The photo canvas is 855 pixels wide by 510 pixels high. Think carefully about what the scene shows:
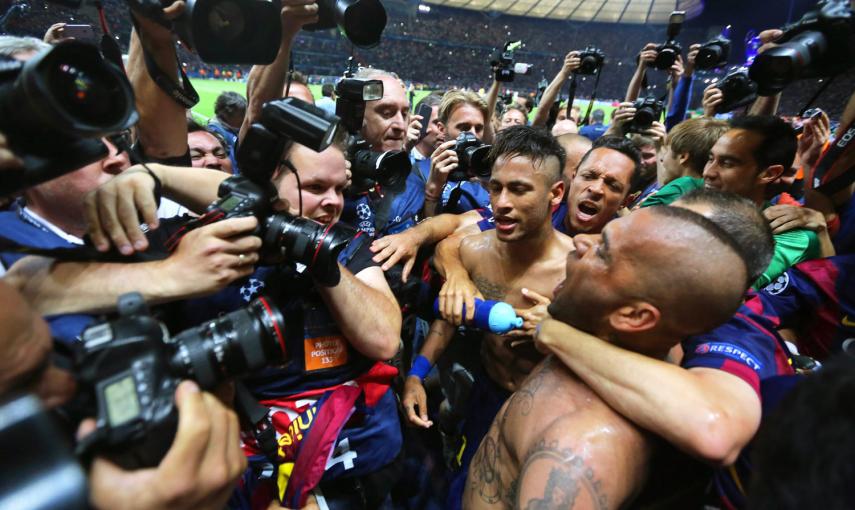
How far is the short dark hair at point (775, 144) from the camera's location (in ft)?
7.38

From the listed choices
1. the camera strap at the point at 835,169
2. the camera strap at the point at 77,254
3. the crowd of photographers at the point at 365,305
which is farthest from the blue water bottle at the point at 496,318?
the camera strap at the point at 835,169

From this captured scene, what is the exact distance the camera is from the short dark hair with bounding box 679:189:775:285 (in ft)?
4.98

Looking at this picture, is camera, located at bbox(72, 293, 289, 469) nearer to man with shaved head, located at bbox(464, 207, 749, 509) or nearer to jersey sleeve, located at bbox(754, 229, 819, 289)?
man with shaved head, located at bbox(464, 207, 749, 509)

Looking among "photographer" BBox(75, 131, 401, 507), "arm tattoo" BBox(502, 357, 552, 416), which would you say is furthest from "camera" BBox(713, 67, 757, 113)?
"photographer" BBox(75, 131, 401, 507)

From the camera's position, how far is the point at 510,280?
7.48 ft

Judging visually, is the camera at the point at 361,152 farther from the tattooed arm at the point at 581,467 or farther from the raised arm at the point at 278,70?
the tattooed arm at the point at 581,467

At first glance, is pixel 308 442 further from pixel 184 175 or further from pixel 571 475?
pixel 184 175

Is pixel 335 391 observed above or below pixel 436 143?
below

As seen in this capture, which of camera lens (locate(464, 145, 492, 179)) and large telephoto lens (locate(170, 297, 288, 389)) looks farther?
camera lens (locate(464, 145, 492, 179))

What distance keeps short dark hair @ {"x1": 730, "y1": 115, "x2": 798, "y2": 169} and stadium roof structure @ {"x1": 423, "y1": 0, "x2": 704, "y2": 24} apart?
26732 mm

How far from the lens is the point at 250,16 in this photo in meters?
1.21

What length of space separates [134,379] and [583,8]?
1262 inches

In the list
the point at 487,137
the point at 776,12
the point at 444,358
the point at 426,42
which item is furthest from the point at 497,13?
the point at 444,358

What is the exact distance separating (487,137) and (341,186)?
114 inches
